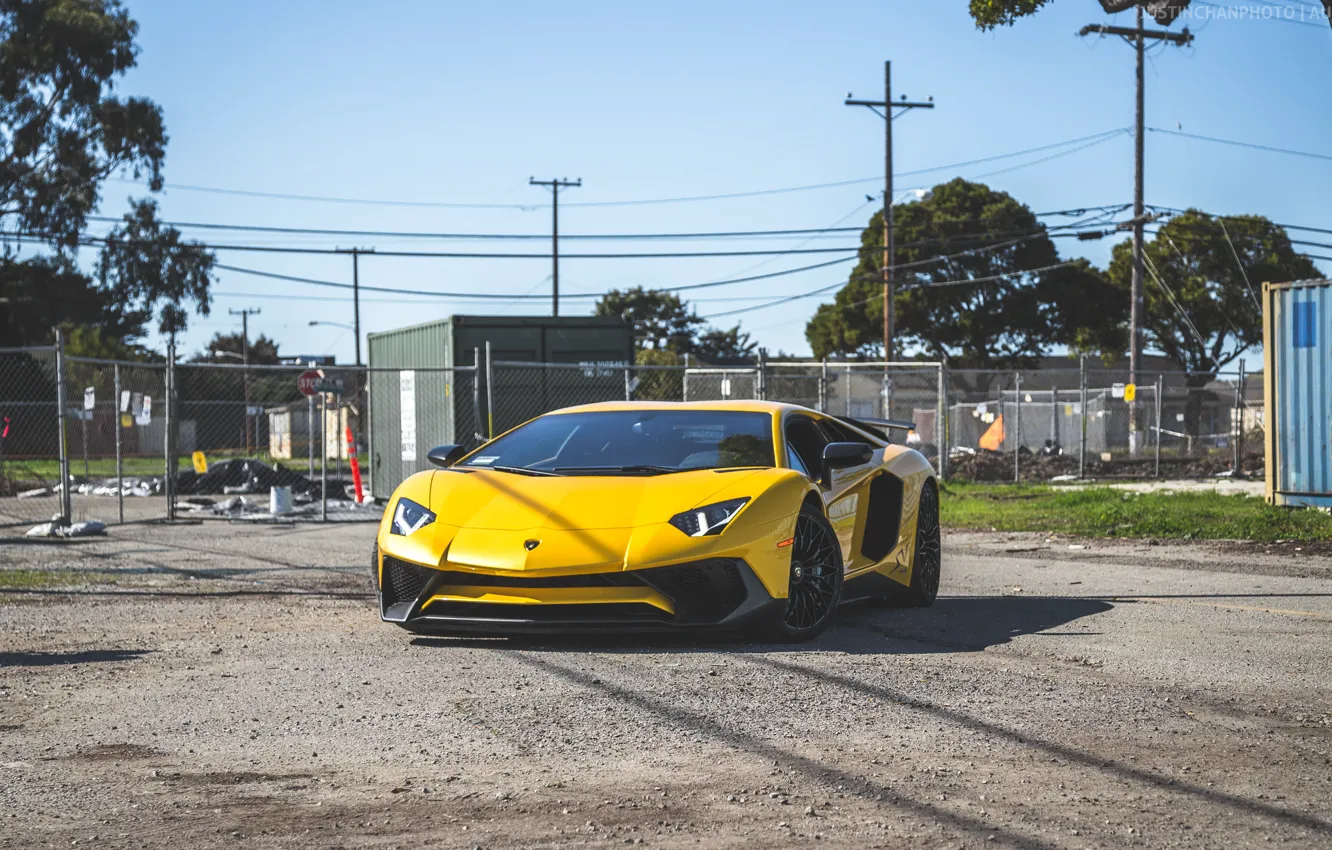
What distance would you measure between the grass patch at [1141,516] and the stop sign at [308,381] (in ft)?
27.8

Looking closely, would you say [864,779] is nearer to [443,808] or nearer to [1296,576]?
[443,808]

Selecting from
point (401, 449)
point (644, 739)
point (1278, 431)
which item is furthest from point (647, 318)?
point (644, 739)

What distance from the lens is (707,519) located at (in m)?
6.73

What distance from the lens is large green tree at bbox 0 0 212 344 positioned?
45.2 metres

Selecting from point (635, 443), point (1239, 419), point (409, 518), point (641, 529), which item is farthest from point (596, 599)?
point (1239, 419)

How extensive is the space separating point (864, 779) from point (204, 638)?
172 inches

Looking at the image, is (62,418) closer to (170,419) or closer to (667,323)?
(170,419)

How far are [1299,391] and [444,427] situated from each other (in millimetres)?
11666

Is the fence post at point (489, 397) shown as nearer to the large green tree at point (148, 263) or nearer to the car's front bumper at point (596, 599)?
the car's front bumper at point (596, 599)

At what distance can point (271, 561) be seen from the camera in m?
12.3

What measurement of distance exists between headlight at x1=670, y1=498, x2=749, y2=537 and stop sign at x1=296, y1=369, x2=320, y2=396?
12834 mm

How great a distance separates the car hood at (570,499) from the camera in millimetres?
6797

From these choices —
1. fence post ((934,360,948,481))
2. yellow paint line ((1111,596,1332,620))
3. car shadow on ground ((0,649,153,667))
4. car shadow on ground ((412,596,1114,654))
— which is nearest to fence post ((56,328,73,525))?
car shadow on ground ((0,649,153,667))

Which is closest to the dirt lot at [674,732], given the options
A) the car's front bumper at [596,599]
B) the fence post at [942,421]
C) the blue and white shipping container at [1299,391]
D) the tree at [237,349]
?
the car's front bumper at [596,599]
